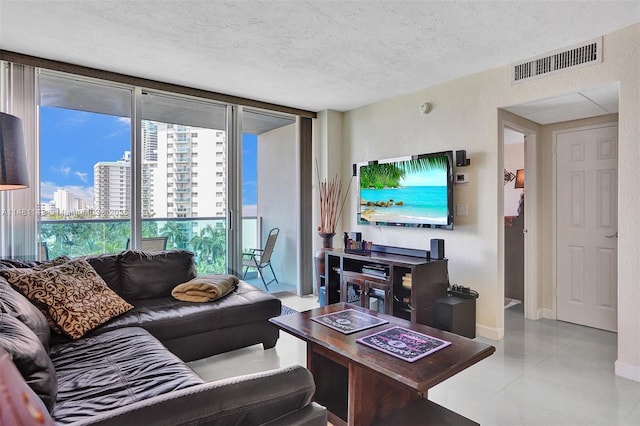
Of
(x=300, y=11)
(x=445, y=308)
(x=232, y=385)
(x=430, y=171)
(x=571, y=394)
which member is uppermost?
(x=300, y=11)

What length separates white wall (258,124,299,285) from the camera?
5.08 meters

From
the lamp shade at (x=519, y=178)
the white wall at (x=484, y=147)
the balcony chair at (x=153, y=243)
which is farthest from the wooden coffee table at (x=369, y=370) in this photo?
the lamp shade at (x=519, y=178)

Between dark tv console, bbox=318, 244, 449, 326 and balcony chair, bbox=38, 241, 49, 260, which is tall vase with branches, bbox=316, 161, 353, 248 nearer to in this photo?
dark tv console, bbox=318, 244, 449, 326

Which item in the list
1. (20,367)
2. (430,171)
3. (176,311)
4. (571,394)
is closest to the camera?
(20,367)

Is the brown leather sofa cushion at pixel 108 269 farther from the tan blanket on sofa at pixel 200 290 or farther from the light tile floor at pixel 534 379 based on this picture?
the light tile floor at pixel 534 379

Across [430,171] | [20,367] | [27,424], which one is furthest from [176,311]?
[430,171]

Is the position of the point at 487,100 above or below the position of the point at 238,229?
above

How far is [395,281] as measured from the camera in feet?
11.8

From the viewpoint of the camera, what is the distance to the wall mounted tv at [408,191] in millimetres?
3672

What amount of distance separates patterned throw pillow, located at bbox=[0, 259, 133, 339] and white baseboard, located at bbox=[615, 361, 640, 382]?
3.48m

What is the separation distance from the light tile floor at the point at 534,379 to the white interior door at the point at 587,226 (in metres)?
0.29

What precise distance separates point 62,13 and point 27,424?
271cm

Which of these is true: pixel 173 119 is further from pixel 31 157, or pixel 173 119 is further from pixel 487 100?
pixel 487 100

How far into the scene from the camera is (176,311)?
2.71m
